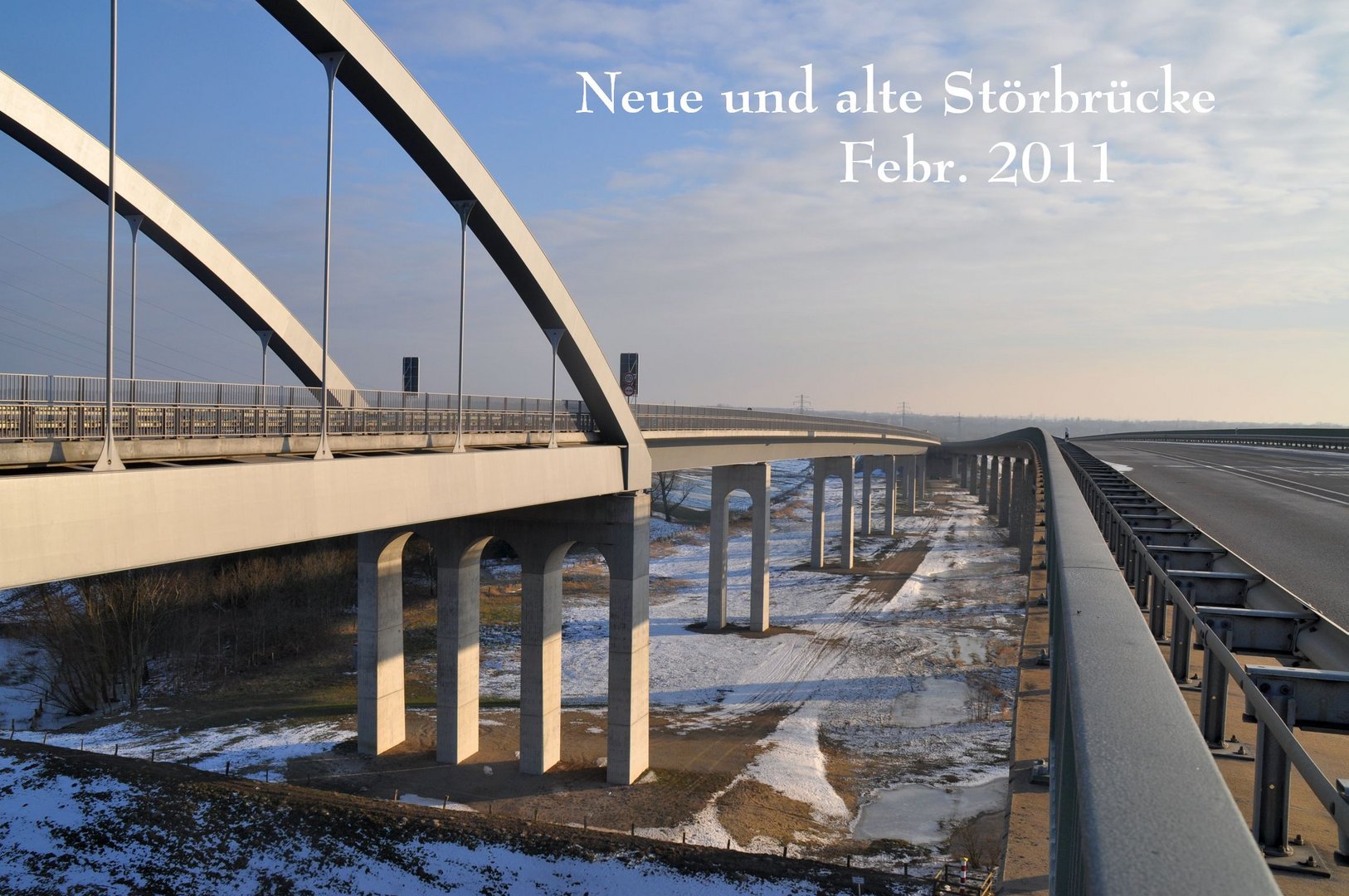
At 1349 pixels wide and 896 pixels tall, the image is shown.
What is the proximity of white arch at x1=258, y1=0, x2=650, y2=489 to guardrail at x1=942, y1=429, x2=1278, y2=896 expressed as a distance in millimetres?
14987

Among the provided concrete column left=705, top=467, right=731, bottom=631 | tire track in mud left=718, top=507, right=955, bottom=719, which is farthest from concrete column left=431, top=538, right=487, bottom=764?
concrete column left=705, top=467, right=731, bottom=631

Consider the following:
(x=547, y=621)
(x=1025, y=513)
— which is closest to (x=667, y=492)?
(x=1025, y=513)

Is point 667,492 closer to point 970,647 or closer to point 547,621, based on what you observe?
point 970,647

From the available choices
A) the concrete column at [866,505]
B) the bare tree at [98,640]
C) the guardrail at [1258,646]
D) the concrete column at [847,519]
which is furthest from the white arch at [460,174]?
the concrete column at [866,505]

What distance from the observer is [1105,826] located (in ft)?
6.13

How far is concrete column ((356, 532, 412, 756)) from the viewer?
90.5ft

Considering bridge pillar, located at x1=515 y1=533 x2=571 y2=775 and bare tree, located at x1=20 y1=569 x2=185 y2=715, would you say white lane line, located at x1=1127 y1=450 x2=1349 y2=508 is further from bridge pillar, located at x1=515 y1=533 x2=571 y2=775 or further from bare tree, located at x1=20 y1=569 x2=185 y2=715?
bare tree, located at x1=20 y1=569 x2=185 y2=715

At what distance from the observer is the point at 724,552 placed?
1772 inches

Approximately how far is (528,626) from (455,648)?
8.66 ft

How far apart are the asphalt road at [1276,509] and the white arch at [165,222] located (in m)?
14.6

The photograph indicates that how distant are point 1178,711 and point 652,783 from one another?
25.1 m

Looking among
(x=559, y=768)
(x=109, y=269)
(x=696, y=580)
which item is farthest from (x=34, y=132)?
(x=696, y=580)

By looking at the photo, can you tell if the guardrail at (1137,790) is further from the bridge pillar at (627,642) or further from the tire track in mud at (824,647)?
the tire track in mud at (824,647)

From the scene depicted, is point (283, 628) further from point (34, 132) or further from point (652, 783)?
point (34, 132)
